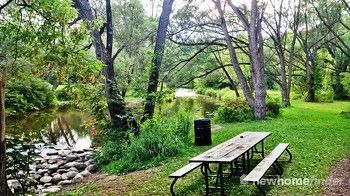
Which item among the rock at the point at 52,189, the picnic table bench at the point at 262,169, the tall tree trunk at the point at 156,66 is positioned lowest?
the rock at the point at 52,189

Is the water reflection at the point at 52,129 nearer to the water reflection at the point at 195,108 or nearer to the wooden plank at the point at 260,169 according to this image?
the water reflection at the point at 195,108

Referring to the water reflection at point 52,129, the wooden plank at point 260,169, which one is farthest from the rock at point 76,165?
the wooden plank at point 260,169

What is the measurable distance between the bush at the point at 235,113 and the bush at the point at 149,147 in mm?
6994

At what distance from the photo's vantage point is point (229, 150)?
21.2 feet

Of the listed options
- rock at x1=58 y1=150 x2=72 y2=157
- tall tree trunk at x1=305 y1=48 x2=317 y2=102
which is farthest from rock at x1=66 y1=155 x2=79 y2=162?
tall tree trunk at x1=305 y1=48 x2=317 y2=102

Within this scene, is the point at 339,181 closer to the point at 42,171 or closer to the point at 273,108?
the point at 42,171

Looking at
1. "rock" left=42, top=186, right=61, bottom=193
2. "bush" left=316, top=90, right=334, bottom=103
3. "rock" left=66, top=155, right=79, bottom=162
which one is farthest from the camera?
"bush" left=316, top=90, right=334, bottom=103

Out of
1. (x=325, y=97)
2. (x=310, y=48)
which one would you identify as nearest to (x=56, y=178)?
(x=310, y=48)

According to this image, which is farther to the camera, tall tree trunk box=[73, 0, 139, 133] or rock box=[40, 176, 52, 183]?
tall tree trunk box=[73, 0, 139, 133]

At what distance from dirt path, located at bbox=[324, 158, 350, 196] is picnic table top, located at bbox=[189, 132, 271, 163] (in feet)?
4.93

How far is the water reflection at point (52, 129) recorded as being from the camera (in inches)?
673

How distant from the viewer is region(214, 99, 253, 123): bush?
58.7 ft

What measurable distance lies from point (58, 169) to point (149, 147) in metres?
3.79

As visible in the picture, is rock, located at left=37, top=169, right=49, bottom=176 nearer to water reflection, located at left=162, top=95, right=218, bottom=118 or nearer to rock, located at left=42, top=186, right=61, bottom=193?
rock, located at left=42, top=186, right=61, bottom=193
